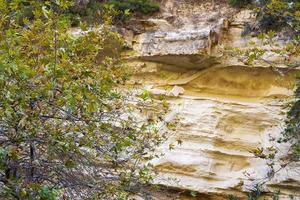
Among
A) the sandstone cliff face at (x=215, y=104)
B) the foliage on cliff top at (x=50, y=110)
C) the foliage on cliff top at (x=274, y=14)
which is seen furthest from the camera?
the sandstone cliff face at (x=215, y=104)

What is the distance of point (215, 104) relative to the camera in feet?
33.1

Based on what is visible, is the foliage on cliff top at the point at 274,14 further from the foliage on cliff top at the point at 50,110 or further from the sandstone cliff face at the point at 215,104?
the foliage on cliff top at the point at 50,110

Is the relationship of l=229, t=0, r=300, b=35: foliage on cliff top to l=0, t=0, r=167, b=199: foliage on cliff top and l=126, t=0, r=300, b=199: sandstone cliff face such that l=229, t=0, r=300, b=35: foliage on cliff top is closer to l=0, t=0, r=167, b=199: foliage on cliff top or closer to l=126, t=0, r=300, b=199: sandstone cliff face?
l=126, t=0, r=300, b=199: sandstone cliff face

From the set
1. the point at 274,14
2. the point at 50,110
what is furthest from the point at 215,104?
the point at 50,110

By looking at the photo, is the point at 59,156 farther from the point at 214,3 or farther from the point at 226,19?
the point at 214,3

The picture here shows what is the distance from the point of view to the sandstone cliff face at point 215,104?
9.59 metres

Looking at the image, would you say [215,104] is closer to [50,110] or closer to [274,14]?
[274,14]

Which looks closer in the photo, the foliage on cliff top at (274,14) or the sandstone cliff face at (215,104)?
the foliage on cliff top at (274,14)

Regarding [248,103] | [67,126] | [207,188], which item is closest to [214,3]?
[248,103]

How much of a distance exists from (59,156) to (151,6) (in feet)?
25.4

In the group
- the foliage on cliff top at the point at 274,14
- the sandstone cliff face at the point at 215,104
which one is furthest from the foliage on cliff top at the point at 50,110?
the sandstone cliff face at the point at 215,104

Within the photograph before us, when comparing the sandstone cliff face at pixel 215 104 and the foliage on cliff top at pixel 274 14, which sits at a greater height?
the foliage on cliff top at pixel 274 14

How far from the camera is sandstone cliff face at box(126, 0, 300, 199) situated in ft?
31.4

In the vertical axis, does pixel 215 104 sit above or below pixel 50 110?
below
